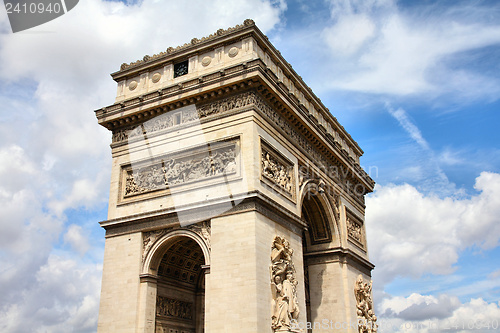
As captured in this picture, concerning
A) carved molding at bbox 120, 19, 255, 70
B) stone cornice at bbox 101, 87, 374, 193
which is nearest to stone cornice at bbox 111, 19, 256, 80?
carved molding at bbox 120, 19, 255, 70

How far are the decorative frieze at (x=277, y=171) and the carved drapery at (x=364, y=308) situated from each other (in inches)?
286

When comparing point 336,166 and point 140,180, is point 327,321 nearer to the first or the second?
point 336,166

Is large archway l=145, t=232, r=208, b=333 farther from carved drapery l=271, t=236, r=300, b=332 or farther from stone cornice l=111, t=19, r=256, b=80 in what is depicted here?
stone cornice l=111, t=19, r=256, b=80

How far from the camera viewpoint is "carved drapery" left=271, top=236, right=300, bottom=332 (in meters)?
17.2

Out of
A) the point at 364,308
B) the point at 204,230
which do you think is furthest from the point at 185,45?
the point at 364,308

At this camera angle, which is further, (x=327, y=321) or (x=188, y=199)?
(x=327, y=321)

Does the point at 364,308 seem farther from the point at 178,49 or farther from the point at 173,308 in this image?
the point at 178,49

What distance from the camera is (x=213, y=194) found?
60.0ft

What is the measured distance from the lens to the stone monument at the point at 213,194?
56.6 feet

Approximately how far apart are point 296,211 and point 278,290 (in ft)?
12.9

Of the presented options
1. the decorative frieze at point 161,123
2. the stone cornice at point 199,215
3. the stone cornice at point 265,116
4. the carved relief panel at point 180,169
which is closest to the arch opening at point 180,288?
the stone cornice at point 199,215

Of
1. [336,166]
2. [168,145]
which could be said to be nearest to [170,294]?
[168,145]

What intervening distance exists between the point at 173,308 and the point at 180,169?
532 centimetres

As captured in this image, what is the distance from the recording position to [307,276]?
24547 millimetres
